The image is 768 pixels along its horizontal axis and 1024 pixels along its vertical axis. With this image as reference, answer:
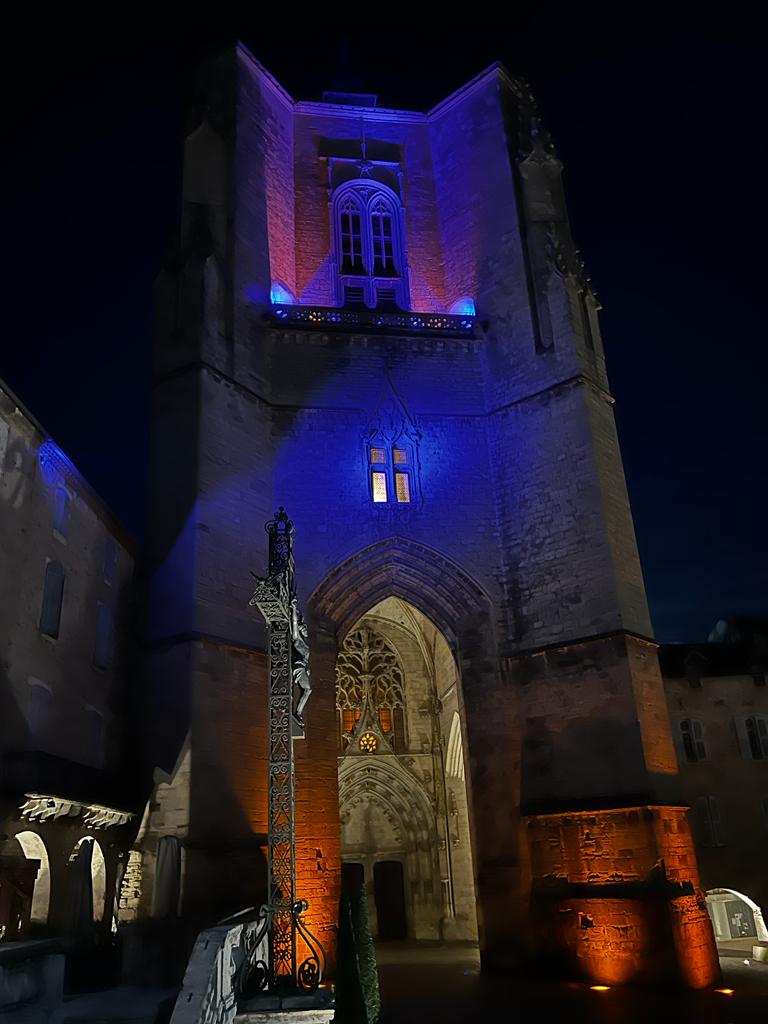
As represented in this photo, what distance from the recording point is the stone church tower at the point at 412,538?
13.7 metres

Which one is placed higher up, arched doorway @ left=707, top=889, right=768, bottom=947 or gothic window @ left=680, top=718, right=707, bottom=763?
gothic window @ left=680, top=718, right=707, bottom=763

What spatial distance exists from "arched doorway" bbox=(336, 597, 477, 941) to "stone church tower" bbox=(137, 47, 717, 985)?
0.07 meters

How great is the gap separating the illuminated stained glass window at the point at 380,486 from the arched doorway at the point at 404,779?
3702mm

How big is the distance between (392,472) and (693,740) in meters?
10.7

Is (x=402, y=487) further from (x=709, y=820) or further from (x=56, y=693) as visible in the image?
(x=709, y=820)

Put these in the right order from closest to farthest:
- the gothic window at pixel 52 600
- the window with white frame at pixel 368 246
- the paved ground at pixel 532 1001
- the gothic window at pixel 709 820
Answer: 1. the paved ground at pixel 532 1001
2. the gothic window at pixel 52 600
3. the window with white frame at pixel 368 246
4. the gothic window at pixel 709 820

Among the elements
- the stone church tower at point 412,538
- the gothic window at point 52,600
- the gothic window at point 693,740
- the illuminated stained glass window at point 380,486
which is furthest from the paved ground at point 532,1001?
the illuminated stained glass window at point 380,486

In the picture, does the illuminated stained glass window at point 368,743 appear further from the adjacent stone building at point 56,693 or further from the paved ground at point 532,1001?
the adjacent stone building at point 56,693

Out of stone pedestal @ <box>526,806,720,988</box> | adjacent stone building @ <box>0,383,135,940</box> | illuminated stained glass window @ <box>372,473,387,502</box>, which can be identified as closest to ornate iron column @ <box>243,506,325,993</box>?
adjacent stone building @ <box>0,383,135,940</box>

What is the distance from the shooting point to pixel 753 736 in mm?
21141

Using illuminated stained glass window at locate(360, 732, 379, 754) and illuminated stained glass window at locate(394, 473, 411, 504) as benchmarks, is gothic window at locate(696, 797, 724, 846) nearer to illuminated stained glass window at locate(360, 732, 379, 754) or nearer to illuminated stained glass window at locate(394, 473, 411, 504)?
illuminated stained glass window at locate(360, 732, 379, 754)

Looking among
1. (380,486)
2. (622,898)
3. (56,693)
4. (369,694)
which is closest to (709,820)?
(622,898)

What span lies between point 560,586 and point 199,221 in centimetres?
1030

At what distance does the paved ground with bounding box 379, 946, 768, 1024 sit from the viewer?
10.8 m
